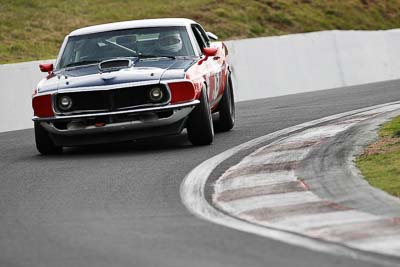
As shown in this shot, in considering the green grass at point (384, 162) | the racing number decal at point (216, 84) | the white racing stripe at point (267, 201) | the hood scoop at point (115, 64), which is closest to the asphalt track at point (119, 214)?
the white racing stripe at point (267, 201)

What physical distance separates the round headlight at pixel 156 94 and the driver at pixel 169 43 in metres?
1.08

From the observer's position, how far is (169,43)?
43.2ft

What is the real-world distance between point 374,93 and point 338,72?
597 cm

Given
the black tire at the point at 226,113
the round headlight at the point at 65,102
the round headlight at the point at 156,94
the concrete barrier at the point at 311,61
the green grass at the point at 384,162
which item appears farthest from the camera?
the concrete barrier at the point at 311,61

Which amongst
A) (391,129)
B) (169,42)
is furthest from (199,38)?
(391,129)

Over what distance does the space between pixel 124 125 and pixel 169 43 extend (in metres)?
1.50

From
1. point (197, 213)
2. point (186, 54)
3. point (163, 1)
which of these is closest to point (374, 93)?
point (186, 54)

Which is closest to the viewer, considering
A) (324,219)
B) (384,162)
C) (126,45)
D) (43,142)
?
(324,219)

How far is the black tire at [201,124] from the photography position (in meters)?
12.2

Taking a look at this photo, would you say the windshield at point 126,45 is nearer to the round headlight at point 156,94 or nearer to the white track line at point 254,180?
the round headlight at point 156,94

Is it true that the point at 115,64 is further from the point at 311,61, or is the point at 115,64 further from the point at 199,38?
the point at 311,61

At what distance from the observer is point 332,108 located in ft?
56.3

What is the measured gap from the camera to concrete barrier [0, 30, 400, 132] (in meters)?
23.9

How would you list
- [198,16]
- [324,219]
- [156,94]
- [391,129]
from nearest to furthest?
[324,219], [156,94], [391,129], [198,16]
